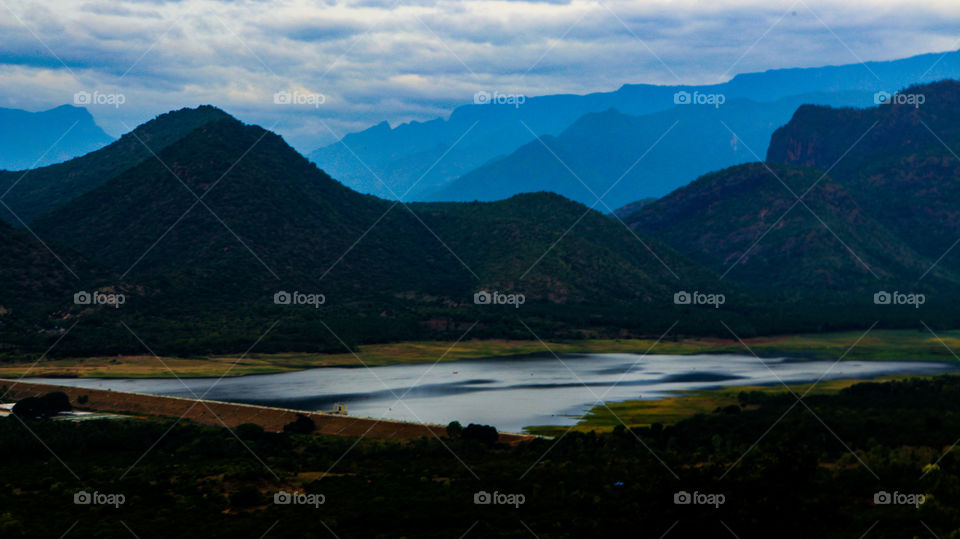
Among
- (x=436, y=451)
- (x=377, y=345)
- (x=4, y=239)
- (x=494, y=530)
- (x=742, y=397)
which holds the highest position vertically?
(x=4, y=239)

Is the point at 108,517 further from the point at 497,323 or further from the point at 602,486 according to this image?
the point at 497,323

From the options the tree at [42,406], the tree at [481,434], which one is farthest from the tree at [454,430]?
the tree at [42,406]

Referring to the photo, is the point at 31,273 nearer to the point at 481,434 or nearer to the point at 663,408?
the point at 663,408

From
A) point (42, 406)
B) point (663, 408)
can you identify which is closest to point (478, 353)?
point (663, 408)

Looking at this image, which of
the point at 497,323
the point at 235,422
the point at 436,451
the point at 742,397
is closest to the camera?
the point at 436,451

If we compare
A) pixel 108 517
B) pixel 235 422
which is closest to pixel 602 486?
pixel 108 517

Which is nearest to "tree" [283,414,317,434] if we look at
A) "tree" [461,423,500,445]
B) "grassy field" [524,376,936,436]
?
"tree" [461,423,500,445]
